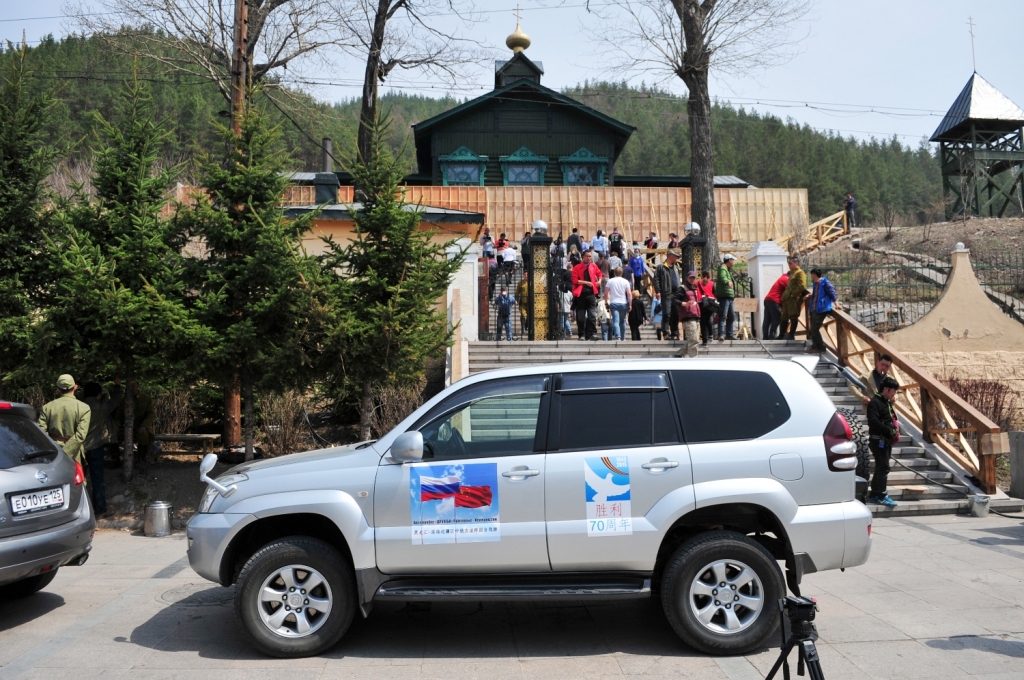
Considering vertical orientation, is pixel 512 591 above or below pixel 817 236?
below

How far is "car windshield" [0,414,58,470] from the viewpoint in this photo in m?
6.45

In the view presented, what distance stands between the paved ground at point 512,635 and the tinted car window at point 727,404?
151cm

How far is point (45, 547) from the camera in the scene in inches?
250

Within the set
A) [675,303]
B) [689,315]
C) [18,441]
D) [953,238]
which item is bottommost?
[18,441]

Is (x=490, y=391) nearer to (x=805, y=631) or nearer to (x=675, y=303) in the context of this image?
(x=805, y=631)

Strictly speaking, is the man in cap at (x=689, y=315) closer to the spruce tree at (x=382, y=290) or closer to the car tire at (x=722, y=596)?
the spruce tree at (x=382, y=290)

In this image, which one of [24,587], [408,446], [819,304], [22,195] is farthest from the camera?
[819,304]

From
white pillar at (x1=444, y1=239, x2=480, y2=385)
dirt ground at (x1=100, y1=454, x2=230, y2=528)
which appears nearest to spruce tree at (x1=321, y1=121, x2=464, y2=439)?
dirt ground at (x1=100, y1=454, x2=230, y2=528)

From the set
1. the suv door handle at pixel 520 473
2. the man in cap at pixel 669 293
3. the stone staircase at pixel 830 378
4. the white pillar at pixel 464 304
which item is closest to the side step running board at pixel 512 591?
the suv door handle at pixel 520 473

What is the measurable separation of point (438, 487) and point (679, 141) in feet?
252

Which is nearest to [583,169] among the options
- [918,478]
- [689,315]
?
[689,315]

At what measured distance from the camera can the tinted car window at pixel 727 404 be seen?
5.80 m

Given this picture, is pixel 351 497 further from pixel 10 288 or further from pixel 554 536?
pixel 10 288

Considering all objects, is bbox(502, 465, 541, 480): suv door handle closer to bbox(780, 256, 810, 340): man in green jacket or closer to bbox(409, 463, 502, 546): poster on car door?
bbox(409, 463, 502, 546): poster on car door
